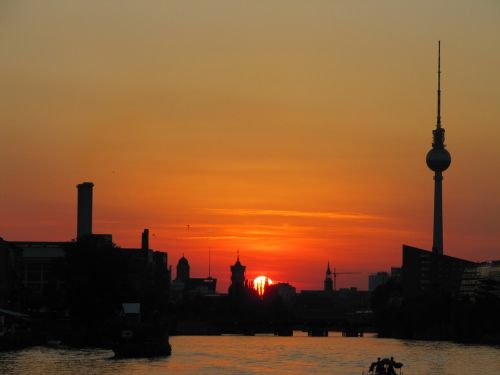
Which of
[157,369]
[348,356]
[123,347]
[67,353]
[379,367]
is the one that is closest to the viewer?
[379,367]

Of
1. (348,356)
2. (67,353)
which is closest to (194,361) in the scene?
(67,353)

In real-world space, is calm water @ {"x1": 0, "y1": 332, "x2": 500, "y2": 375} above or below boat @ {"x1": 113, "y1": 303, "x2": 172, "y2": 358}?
below

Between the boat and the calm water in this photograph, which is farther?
the boat

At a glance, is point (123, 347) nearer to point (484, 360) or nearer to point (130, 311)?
point (130, 311)

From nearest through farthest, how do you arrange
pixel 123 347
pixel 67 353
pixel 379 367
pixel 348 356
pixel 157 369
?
pixel 379 367
pixel 157 369
pixel 123 347
pixel 67 353
pixel 348 356

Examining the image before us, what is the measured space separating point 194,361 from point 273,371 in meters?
20.8

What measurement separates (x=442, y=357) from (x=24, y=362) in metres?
65.5

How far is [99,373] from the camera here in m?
142

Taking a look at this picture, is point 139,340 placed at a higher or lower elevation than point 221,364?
higher

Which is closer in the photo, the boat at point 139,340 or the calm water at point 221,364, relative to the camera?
the calm water at point 221,364

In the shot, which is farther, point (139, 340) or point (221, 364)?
point (139, 340)

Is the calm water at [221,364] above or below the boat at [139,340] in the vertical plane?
below

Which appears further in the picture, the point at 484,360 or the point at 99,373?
the point at 484,360

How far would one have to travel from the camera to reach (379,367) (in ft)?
438
